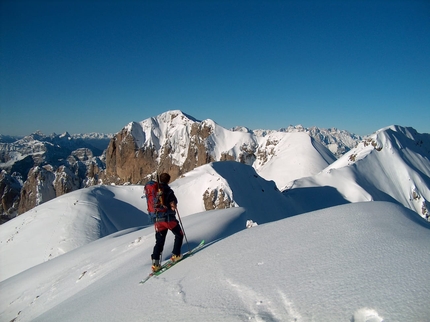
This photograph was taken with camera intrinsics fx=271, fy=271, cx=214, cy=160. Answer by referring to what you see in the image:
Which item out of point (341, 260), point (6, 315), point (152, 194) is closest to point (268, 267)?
point (341, 260)

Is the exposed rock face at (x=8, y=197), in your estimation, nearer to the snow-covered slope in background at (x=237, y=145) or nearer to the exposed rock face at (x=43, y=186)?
the exposed rock face at (x=43, y=186)

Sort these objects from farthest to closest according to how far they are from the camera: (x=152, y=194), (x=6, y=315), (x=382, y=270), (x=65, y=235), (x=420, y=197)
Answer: (x=420, y=197) → (x=65, y=235) → (x=6, y=315) → (x=152, y=194) → (x=382, y=270)

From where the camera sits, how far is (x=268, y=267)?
4449 mm

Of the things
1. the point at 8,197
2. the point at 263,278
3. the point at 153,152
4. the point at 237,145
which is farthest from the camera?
the point at 8,197

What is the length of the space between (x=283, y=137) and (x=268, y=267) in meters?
81.4

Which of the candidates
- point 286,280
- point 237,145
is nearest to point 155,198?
point 286,280

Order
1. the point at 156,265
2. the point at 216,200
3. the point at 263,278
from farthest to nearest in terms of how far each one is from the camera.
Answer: the point at 216,200 → the point at 156,265 → the point at 263,278

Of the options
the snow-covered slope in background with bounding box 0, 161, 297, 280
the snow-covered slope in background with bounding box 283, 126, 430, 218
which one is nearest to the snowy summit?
the snow-covered slope in background with bounding box 0, 161, 297, 280

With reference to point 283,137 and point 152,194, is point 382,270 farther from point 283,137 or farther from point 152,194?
point 283,137

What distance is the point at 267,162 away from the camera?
254 ft

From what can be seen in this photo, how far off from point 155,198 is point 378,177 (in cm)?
5286

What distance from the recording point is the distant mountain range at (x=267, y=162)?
4484 cm

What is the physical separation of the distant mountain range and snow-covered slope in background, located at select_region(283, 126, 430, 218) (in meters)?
0.14

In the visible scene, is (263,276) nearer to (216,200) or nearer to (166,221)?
(166,221)
